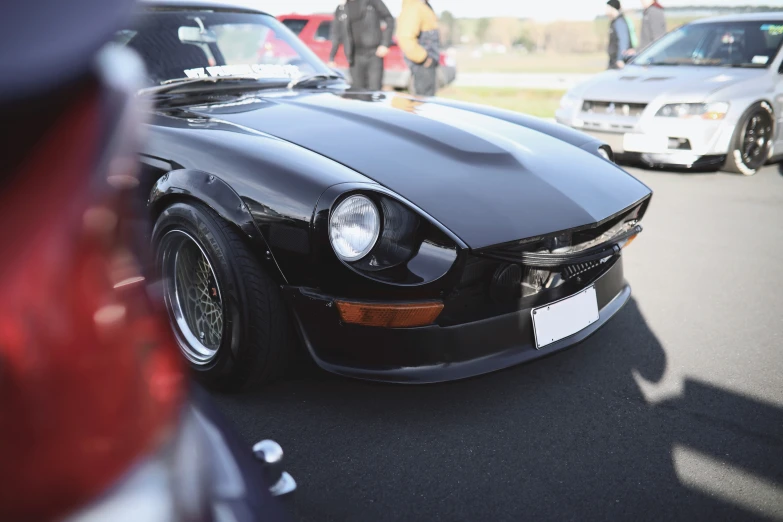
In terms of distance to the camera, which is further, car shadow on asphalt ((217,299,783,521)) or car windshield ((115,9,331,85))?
car windshield ((115,9,331,85))

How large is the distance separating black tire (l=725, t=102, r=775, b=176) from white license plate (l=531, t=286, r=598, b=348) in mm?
4634

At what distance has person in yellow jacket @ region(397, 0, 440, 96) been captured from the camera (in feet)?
24.5

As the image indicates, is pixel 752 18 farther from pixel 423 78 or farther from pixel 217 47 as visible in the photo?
pixel 217 47

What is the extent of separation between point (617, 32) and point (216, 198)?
28.5 ft

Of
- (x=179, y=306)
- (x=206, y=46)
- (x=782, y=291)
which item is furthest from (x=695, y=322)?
(x=206, y=46)

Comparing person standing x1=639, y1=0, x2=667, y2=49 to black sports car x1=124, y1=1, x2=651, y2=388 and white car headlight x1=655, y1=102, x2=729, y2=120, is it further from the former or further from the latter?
black sports car x1=124, y1=1, x2=651, y2=388

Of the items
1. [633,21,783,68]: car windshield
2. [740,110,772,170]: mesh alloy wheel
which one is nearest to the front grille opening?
[740,110,772,170]: mesh alloy wheel

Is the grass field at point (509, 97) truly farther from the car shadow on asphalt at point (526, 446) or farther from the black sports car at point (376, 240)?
the car shadow on asphalt at point (526, 446)

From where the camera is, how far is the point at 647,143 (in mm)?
6227

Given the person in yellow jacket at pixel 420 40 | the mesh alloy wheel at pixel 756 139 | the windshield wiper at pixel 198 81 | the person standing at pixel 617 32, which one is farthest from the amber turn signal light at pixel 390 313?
the person standing at pixel 617 32

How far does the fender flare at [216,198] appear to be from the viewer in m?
2.18

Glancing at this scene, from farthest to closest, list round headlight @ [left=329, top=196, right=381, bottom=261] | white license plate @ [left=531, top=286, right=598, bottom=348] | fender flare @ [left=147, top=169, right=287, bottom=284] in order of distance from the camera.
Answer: white license plate @ [left=531, top=286, right=598, bottom=348]
fender flare @ [left=147, top=169, right=287, bottom=284]
round headlight @ [left=329, top=196, right=381, bottom=261]

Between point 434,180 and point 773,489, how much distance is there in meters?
1.38

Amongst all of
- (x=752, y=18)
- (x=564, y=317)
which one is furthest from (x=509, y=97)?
(x=564, y=317)
